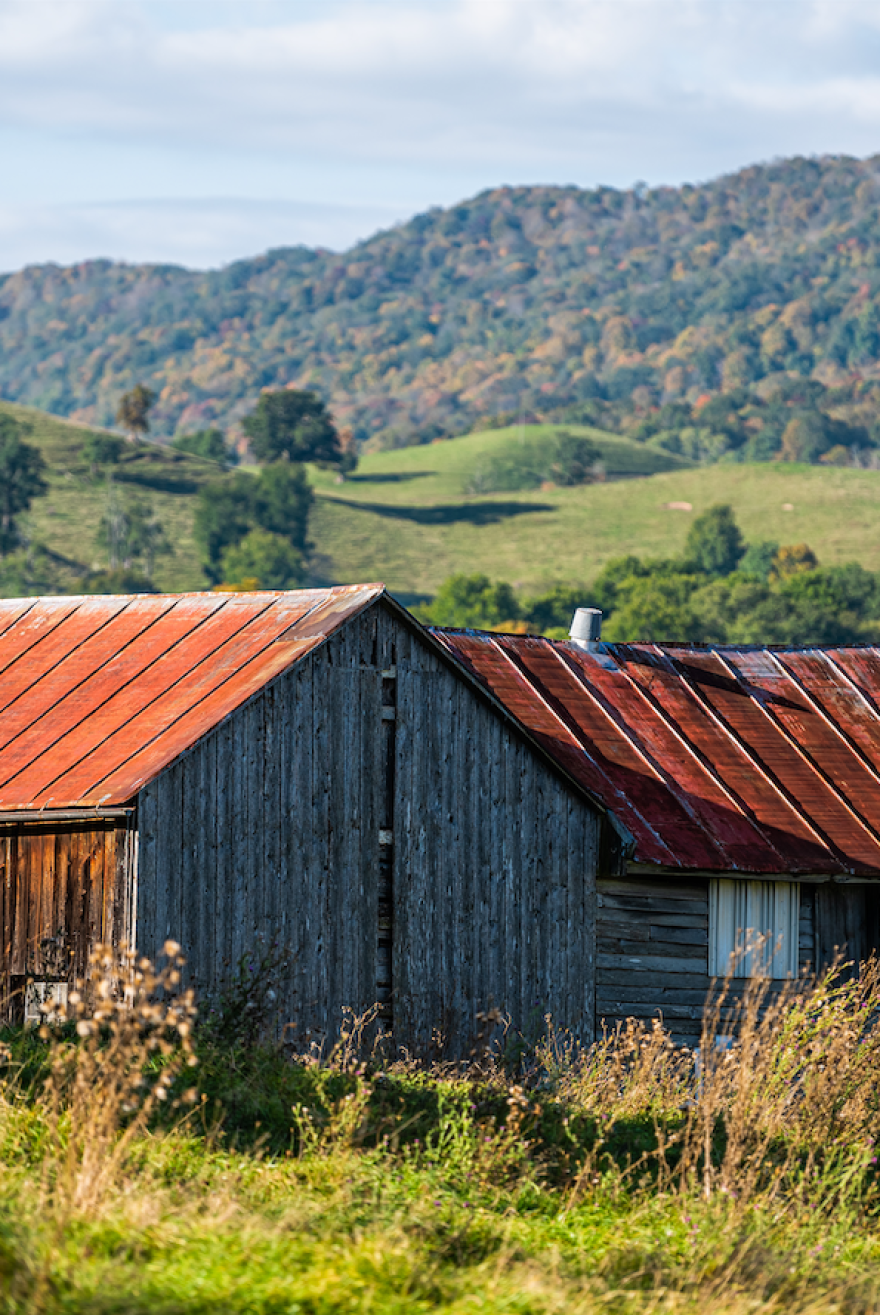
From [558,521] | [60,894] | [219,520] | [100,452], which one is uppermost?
[100,452]

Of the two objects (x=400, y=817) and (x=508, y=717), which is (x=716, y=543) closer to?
(x=508, y=717)

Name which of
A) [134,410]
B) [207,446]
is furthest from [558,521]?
[207,446]

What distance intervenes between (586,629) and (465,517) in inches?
4710

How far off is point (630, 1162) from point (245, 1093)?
92.6 inches

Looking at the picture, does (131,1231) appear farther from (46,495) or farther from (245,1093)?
(46,495)

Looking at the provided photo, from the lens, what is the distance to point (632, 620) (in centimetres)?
10144

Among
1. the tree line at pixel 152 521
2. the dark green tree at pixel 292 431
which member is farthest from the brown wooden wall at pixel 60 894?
the dark green tree at pixel 292 431

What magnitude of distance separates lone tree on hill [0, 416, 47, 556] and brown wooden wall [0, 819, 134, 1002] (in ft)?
349

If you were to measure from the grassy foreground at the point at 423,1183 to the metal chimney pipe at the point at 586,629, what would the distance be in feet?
32.4

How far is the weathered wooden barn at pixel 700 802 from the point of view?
18719 millimetres

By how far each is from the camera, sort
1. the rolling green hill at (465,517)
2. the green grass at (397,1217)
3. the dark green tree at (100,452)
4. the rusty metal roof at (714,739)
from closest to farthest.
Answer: the green grass at (397,1217) → the rusty metal roof at (714,739) → the rolling green hill at (465,517) → the dark green tree at (100,452)

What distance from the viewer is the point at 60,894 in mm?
15633

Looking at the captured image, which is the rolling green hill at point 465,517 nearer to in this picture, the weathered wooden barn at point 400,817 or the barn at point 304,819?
the weathered wooden barn at point 400,817

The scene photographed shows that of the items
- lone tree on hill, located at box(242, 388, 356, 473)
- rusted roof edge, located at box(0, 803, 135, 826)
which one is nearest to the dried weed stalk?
rusted roof edge, located at box(0, 803, 135, 826)
